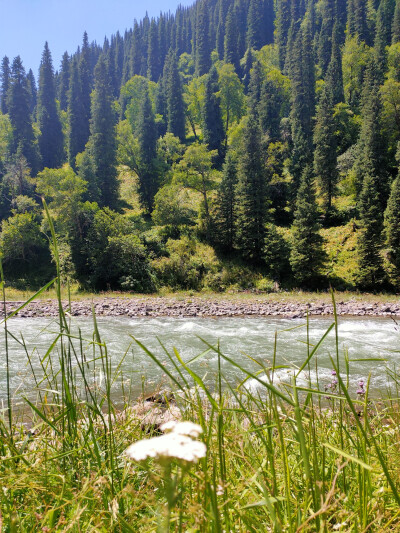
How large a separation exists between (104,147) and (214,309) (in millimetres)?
28439

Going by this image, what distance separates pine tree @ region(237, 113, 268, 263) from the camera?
30.0 metres

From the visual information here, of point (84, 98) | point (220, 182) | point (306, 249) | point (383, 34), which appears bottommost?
point (306, 249)

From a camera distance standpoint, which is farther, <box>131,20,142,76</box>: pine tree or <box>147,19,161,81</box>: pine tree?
<box>131,20,142,76</box>: pine tree

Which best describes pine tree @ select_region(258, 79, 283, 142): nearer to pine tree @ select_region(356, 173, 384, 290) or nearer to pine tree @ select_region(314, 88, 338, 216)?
pine tree @ select_region(314, 88, 338, 216)

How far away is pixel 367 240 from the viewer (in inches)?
971

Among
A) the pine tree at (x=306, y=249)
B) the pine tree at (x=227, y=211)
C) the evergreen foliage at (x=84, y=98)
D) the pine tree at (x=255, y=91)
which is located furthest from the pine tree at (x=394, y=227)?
the evergreen foliage at (x=84, y=98)

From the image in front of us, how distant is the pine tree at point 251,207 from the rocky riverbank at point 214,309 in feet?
28.6

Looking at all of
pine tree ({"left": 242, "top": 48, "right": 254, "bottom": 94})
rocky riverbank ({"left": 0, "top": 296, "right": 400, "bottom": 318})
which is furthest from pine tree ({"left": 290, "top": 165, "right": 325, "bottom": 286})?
pine tree ({"left": 242, "top": 48, "right": 254, "bottom": 94})

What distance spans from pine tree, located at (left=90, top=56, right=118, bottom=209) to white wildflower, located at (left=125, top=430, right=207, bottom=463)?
3974cm

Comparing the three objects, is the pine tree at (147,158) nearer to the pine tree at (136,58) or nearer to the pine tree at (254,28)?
the pine tree at (254,28)

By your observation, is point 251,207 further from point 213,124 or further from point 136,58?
point 136,58

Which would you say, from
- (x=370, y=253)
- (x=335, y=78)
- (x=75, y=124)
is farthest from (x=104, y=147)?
(x=335, y=78)

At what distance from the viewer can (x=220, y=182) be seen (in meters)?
33.1

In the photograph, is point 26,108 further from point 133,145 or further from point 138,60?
point 138,60
